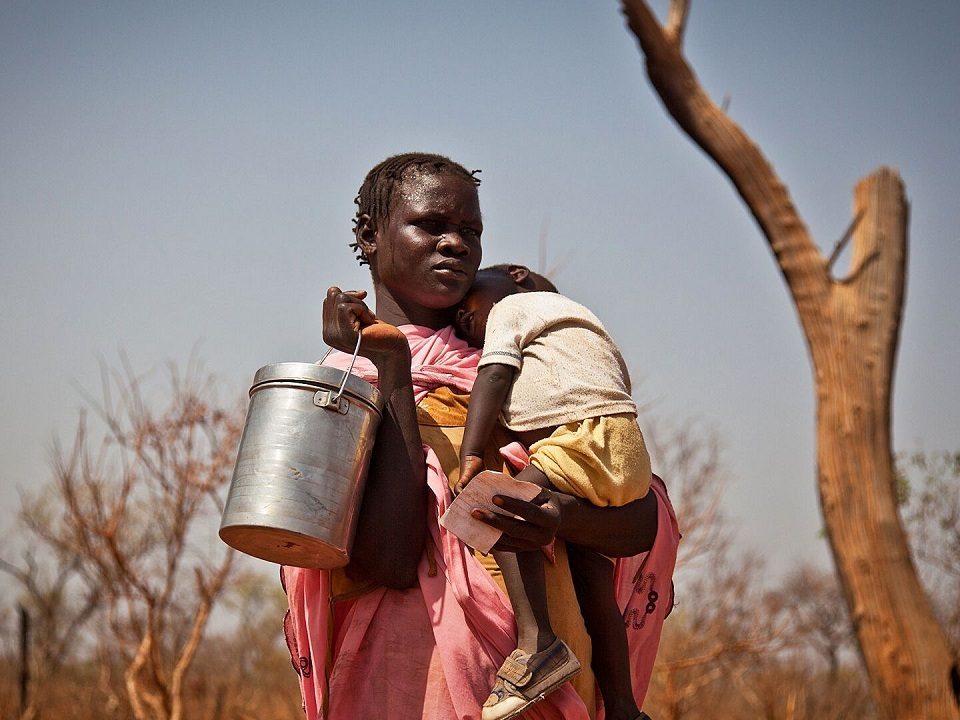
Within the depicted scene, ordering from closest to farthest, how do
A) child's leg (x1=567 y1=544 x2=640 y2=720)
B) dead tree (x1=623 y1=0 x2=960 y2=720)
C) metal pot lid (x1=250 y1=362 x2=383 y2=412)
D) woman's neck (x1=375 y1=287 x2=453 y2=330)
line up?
metal pot lid (x1=250 y1=362 x2=383 y2=412)
child's leg (x1=567 y1=544 x2=640 y2=720)
woman's neck (x1=375 y1=287 x2=453 y2=330)
dead tree (x1=623 y1=0 x2=960 y2=720)

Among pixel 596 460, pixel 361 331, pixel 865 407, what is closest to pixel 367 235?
pixel 361 331

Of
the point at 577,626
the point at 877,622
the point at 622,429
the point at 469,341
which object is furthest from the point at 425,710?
the point at 877,622

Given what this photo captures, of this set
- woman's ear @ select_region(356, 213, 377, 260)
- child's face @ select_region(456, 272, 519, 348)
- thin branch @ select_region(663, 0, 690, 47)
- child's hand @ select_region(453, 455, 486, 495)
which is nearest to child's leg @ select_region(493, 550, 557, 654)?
child's hand @ select_region(453, 455, 486, 495)

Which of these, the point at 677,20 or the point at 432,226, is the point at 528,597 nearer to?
the point at 432,226

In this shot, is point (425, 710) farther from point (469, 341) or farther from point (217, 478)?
point (217, 478)

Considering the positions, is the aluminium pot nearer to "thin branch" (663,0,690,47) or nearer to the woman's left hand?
the woman's left hand

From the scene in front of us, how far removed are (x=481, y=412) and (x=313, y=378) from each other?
412 millimetres

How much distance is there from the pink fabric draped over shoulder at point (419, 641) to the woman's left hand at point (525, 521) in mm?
173

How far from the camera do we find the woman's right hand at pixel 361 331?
8.52 ft

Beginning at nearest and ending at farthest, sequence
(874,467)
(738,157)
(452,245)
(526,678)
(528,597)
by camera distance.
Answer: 1. (526,678)
2. (528,597)
3. (452,245)
4. (874,467)
5. (738,157)

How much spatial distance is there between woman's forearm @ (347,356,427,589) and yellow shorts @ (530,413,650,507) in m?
0.29

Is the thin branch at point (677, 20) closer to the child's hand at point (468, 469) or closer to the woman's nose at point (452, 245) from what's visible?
the woman's nose at point (452, 245)

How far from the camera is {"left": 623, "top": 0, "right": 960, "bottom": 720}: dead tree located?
4.74 meters

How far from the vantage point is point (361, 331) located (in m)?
2.58
